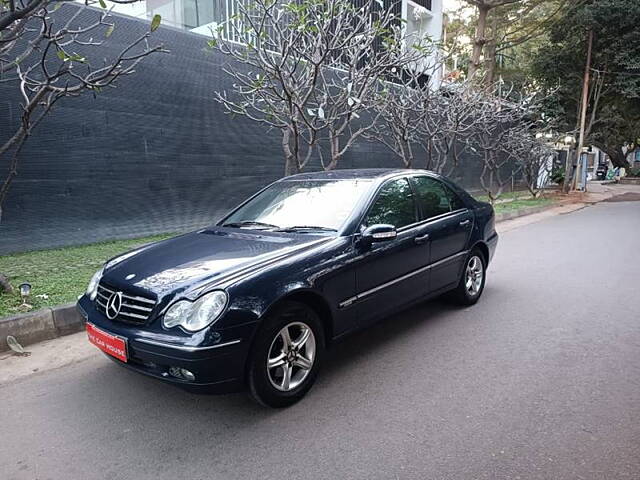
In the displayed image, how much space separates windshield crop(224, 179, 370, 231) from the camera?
3.70 m

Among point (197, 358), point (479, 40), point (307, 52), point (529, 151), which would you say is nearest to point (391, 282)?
point (197, 358)

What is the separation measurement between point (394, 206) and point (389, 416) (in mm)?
1796

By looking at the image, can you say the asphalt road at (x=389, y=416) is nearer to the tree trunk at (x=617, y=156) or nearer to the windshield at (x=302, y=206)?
the windshield at (x=302, y=206)

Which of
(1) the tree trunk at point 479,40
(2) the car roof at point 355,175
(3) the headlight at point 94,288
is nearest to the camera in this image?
(3) the headlight at point 94,288

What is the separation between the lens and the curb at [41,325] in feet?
13.1

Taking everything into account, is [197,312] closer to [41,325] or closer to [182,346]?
[182,346]

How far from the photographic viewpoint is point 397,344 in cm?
399

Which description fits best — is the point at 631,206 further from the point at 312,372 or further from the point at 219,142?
the point at 312,372

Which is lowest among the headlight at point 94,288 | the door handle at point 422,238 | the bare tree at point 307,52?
the headlight at point 94,288

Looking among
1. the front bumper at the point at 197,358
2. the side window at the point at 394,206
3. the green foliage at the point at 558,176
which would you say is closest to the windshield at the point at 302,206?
the side window at the point at 394,206

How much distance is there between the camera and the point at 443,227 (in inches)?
173

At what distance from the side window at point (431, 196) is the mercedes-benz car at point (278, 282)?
0.02 metres

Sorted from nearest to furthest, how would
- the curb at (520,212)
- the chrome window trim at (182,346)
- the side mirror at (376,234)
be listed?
the chrome window trim at (182,346) → the side mirror at (376,234) → the curb at (520,212)

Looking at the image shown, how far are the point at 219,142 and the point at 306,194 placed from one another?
Result: 6.33m
